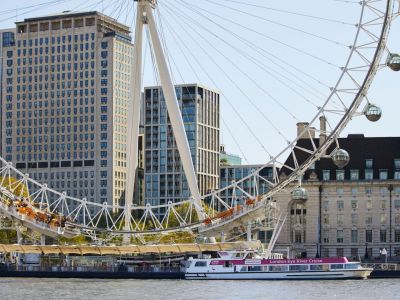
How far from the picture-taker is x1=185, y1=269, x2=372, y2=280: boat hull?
12619 centimetres

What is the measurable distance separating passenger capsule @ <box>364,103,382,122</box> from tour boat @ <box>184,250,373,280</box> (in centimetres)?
2007

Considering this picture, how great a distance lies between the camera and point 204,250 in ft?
433

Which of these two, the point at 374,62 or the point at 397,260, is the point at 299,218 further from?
the point at 374,62

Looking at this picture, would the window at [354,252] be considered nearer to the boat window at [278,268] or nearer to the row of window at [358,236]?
the row of window at [358,236]

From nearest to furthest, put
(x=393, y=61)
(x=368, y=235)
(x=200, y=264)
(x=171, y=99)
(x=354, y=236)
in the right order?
(x=393, y=61), (x=171, y=99), (x=200, y=264), (x=368, y=235), (x=354, y=236)

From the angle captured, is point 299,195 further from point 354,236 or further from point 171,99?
point 354,236

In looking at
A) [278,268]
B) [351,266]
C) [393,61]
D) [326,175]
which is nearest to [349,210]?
[326,175]

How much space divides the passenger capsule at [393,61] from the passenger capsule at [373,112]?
449 cm

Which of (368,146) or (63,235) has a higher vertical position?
(368,146)

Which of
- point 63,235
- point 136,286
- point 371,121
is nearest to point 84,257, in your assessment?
point 63,235

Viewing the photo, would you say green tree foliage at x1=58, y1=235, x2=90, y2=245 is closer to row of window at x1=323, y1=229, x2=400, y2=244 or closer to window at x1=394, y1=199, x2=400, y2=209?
row of window at x1=323, y1=229, x2=400, y2=244

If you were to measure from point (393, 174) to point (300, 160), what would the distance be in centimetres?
1352

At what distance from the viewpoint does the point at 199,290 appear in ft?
340

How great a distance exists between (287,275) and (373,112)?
74.4 feet
